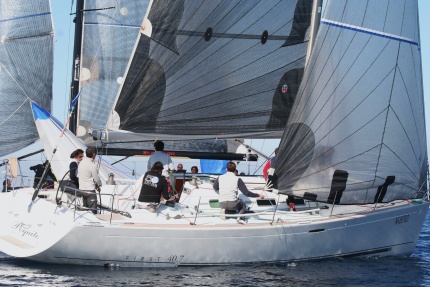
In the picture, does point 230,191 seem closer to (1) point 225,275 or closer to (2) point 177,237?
(2) point 177,237

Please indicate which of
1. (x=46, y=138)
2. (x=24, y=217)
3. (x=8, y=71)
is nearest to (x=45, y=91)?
(x=8, y=71)

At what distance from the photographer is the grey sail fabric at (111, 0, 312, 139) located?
19.2m

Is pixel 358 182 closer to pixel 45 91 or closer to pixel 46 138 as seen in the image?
pixel 46 138

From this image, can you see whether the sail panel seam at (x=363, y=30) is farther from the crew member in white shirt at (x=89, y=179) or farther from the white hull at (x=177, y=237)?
the crew member in white shirt at (x=89, y=179)

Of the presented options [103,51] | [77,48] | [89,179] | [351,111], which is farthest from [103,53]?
[351,111]

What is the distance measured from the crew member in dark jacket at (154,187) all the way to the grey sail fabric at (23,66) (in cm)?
721

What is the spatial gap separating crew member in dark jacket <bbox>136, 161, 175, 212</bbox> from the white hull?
0.71 feet

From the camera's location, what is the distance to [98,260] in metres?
16.5

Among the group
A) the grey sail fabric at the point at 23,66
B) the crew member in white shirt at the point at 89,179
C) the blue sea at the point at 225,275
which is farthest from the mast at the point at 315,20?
the grey sail fabric at the point at 23,66

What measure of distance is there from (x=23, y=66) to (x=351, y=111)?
961 cm

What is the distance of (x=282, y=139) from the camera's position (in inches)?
704

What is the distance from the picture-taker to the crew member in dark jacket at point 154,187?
17078 millimetres

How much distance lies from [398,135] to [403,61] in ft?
4.38

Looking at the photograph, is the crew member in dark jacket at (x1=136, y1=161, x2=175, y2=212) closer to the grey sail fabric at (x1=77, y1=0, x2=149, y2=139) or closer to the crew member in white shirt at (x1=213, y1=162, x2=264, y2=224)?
the crew member in white shirt at (x1=213, y1=162, x2=264, y2=224)
